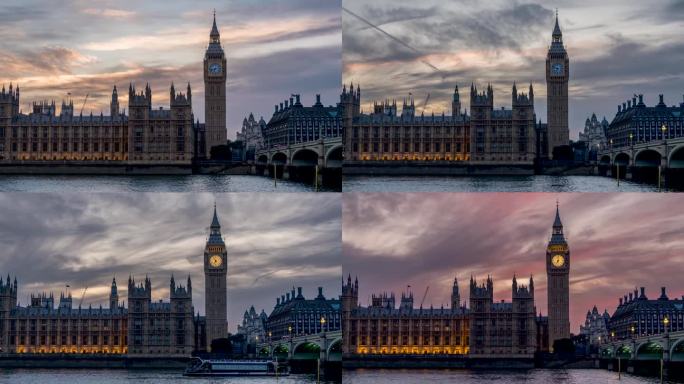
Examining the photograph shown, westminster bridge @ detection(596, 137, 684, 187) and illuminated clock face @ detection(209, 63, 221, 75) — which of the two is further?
illuminated clock face @ detection(209, 63, 221, 75)

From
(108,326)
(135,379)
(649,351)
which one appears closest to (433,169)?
(135,379)

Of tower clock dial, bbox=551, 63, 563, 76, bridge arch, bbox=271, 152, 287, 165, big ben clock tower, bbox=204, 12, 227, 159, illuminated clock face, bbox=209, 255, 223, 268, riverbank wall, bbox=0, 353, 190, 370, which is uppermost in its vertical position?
tower clock dial, bbox=551, 63, 563, 76

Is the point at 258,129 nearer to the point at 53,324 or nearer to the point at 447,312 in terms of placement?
the point at 447,312

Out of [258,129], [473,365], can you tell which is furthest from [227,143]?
[473,365]

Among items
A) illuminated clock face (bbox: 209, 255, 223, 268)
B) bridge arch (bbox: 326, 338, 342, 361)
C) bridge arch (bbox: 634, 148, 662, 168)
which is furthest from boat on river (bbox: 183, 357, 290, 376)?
bridge arch (bbox: 634, 148, 662, 168)

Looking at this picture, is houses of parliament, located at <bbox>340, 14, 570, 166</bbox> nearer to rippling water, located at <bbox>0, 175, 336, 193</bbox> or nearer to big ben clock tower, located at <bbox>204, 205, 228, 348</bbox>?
rippling water, located at <bbox>0, 175, 336, 193</bbox>

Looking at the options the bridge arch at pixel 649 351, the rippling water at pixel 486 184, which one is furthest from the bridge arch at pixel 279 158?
the bridge arch at pixel 649 351

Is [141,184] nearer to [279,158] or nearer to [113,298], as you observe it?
[279,158]

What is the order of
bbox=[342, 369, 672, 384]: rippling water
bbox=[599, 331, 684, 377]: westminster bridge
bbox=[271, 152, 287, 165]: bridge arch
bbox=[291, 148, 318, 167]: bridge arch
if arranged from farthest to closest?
bbox=[599, 331, 684, 377]: westminster bridge < bbox=[271, 152, 287, 165]: bridge arch < bbox=[342, 369, 672, 384]: rippling water < bbox=[291, 148, 318, 167]: bridge arch
